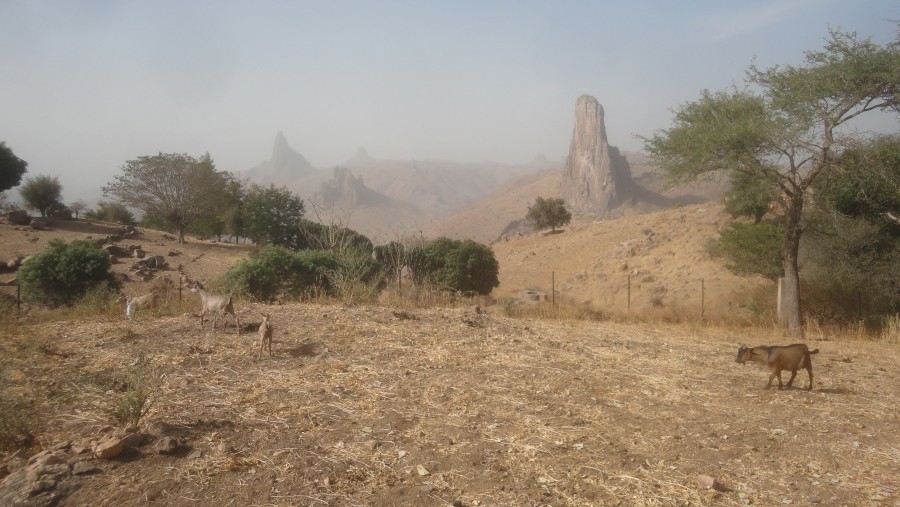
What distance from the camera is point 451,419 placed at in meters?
5.61

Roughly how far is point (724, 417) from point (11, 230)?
38.2 metres

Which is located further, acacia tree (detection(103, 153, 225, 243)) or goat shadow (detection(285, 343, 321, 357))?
acacia tree (detection(103, 153, 225, 243))

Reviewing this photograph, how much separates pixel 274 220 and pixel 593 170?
78435mm

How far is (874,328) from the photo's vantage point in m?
14.1

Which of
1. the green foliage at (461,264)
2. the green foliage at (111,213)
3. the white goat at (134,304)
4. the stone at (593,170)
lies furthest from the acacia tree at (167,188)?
the stone at (593,170)

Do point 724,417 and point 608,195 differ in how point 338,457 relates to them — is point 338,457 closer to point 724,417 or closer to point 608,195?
point 724,417

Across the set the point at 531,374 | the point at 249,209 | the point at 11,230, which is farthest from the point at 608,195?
the point at 531,374

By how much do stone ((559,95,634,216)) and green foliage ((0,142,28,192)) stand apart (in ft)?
A: 264

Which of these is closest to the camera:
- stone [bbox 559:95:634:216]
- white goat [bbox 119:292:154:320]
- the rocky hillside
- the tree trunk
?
white goat [bbox 119:292:154:320]

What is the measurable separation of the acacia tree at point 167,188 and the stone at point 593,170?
72.5 metres

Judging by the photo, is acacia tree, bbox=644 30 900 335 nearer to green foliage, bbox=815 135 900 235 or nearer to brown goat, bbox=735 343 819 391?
green foliage, bbox=815 135 900 235

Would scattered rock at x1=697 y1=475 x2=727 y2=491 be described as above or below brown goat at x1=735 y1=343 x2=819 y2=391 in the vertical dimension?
below

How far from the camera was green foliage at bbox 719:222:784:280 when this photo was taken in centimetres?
2044

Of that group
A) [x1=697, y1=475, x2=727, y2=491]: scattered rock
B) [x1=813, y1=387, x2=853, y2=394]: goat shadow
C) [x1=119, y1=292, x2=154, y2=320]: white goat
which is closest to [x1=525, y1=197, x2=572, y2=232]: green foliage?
[x1=119, y1=292, x2=154, y2=320]: white goat
